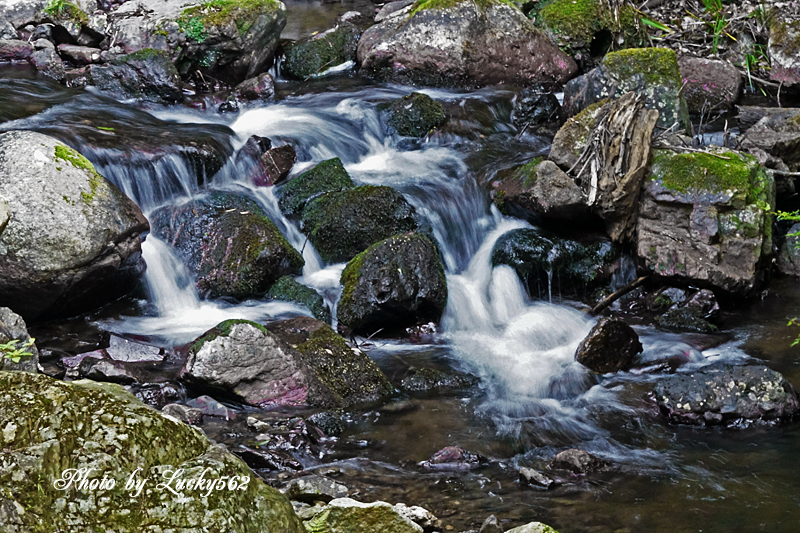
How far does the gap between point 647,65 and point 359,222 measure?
4397 mm

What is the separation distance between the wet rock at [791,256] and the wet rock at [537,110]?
3.67 meters

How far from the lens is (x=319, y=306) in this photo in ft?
23.4

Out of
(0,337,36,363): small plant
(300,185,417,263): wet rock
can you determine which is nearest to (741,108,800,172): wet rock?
(300,185,417,263): wet rock

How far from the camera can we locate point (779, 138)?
337 inches

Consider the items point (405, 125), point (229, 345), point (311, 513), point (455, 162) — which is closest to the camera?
point (311, 513)

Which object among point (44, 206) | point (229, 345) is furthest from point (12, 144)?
point (229, 345)

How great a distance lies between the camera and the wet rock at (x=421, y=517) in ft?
12.3

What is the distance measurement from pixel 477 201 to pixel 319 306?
2551 millimetres

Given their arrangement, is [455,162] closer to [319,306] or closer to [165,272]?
[319,306]

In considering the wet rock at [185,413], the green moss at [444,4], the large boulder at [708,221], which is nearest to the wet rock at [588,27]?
the green moss at [444,4]

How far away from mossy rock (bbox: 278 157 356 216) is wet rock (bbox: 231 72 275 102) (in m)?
2.92

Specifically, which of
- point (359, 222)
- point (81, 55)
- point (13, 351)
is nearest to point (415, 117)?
point (359, 222)

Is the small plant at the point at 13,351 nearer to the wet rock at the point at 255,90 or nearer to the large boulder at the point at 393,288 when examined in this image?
the large boulder at the point at 393,288

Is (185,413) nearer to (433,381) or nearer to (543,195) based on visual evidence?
(433,381)
